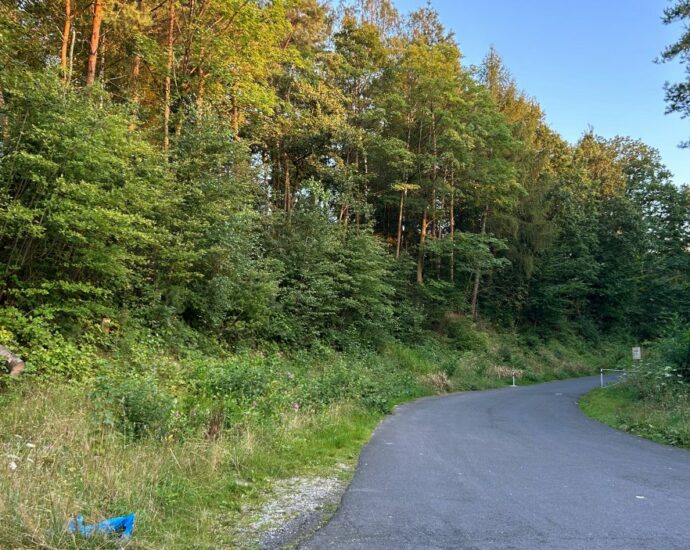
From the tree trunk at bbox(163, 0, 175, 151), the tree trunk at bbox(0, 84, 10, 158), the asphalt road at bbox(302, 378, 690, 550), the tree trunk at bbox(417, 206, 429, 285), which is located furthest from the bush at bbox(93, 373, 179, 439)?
the tree trunk at bbox(417, 206, 429, 285)

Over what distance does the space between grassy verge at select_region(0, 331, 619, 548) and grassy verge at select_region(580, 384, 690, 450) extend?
6030 mm

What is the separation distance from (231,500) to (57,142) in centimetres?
785

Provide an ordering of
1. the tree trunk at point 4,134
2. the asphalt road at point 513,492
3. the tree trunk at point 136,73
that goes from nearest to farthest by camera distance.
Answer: the asphalt road at point 513,492
the tree trunk at point 4,134
the tree trunk at point 136,73

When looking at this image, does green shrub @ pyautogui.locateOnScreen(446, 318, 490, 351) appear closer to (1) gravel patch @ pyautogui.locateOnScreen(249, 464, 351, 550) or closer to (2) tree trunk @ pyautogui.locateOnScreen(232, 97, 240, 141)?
(2) tree trunk @ pyautogui.locateOnScreen(232, 97, 240, 141)

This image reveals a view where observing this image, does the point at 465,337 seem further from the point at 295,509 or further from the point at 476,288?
the point at 295,509

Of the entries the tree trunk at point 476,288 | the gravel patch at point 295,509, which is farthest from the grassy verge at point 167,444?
the tree trunk at point 476,288

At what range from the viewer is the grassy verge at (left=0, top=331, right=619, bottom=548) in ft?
13.6

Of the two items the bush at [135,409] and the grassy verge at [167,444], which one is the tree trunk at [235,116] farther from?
the bush at [135,409]

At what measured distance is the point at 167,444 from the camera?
6.41 metres

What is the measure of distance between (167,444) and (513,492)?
4326 millimetres

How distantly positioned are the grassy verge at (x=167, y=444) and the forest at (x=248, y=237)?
4cm

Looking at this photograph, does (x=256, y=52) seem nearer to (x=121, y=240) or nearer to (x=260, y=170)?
(x=260, y=170)

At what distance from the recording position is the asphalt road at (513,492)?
444cm

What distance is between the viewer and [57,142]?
9586mm
